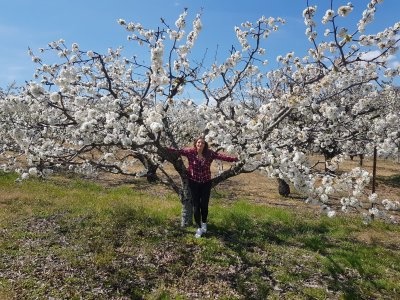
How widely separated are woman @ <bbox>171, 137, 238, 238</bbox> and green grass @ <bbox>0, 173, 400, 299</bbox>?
96 centimetres

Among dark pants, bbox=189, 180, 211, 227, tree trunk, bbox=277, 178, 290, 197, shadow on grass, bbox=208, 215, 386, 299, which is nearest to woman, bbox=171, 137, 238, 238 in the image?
dark pants, bbox=189, 180, 211, 227

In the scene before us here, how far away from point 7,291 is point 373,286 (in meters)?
7.37

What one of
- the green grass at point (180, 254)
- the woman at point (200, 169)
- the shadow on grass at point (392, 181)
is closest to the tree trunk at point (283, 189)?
the green grass at point (180, 254)

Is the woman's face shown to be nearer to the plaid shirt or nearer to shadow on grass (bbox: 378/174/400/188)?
the plaid shirt

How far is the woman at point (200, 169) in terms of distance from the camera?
1045 cm

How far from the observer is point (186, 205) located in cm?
1207

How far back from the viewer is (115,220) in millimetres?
12297

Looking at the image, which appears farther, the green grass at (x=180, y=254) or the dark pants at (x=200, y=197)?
the dark pants at (x=200, y=197)

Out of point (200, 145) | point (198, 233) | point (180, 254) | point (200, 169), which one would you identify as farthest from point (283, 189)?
point (180, 254)

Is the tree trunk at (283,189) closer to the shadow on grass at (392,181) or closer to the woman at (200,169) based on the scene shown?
the shadow on grass at (392,181)

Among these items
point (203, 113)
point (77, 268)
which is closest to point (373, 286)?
point (203, 113)

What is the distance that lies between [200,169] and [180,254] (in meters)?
2.08

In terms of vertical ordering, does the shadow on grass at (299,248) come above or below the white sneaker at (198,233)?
→ below

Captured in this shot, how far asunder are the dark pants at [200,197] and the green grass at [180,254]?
0.60 metres
